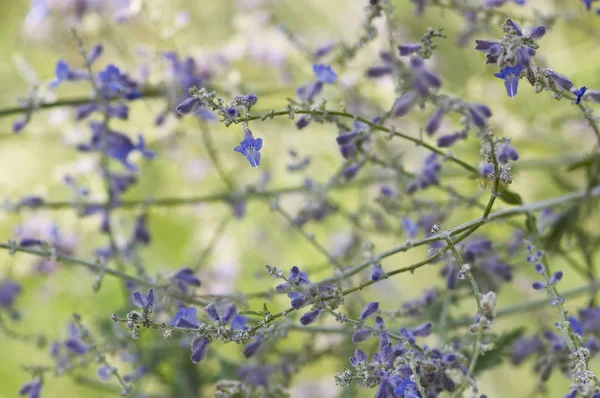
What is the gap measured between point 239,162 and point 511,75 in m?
0.97

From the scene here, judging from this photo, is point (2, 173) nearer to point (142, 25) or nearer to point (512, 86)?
point (142, 25)

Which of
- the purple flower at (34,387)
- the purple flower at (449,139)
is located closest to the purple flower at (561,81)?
the purple flower at (449,139)

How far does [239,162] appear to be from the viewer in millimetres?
1391

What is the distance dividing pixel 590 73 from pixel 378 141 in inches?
14.9

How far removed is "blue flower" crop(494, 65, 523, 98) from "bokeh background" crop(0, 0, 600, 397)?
1.50 feet

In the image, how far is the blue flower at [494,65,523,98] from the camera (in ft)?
1.46

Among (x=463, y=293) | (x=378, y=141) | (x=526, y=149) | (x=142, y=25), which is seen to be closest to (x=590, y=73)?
(x=526, y=149)

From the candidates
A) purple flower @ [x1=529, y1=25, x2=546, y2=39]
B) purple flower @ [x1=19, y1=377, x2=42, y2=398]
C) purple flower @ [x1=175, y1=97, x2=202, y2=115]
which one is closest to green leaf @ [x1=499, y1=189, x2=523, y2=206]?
purple flower @ [x1=529, y1=25, x2=546, y2=39]

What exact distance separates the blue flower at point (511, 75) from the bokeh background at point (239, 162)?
46 cm

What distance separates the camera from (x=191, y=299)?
640mm

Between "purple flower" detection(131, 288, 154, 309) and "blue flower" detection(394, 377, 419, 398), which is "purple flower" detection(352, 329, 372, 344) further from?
"purple flower" detection(131, 288, 154, 309)

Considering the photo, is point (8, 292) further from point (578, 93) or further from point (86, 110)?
point (578, 93)

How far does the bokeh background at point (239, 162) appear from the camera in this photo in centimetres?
105

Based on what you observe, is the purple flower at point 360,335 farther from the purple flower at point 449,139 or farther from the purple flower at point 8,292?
the purple flower at point 8,292
